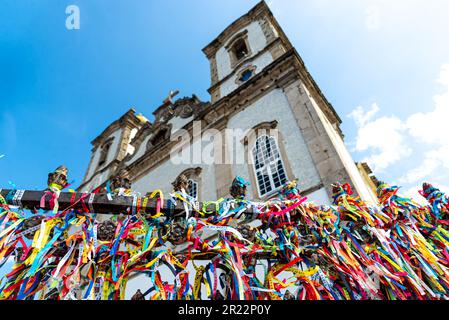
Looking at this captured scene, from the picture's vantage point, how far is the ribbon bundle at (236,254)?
2.75 m

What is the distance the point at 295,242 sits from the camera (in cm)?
317

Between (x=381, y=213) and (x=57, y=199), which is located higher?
(x=57, y=199)

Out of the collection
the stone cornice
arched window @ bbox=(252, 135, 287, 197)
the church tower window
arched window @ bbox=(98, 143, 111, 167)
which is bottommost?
arched window @ bbox=(252, 135, 287, 197)

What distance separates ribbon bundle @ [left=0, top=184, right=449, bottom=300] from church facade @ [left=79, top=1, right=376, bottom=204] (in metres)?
1.33

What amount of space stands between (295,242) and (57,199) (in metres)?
2.73

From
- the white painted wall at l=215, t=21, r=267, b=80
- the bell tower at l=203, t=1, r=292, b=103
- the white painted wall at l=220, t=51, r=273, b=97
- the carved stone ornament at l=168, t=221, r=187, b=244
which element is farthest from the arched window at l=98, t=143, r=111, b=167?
the carved stone ornament at l=168, t=221, r=187, b=244

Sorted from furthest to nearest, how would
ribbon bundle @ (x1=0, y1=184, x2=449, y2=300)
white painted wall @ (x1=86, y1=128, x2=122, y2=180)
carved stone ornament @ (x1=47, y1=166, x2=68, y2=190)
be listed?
white painted wall @ (x1=86, y1=128, x2=122, y2=180) < carved stone ornament @ (x1=47, y1=166, x2=68, y2=190) < ribbon bundle @ (x1=0, y1=184, x2=449, y2=300)

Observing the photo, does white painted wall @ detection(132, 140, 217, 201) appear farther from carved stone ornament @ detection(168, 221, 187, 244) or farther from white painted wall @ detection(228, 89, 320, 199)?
carved stone ornament @ detection(168, 221, 187, 244)

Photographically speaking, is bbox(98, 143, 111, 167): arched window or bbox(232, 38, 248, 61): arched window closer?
bbox(232, 38, 248, 61): arched window

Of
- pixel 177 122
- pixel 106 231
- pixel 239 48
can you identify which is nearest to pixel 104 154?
pixel 177 122

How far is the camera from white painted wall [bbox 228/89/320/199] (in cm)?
756
